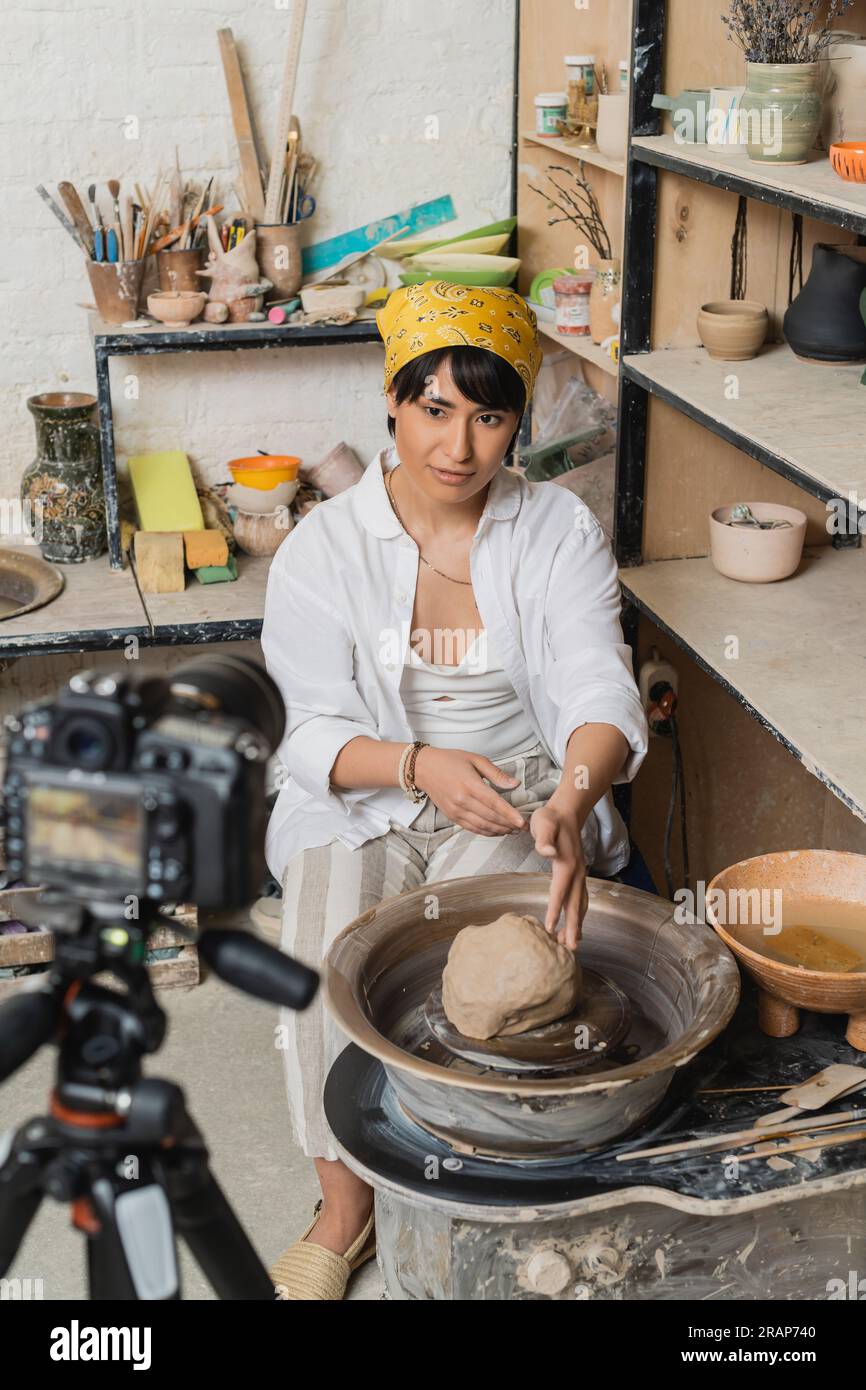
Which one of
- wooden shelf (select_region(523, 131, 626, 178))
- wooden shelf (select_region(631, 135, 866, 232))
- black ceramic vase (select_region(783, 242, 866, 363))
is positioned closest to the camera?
wooden shelf (select_region(631, 135, 866, 232))

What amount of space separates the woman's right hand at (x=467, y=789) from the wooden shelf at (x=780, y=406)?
0.61m

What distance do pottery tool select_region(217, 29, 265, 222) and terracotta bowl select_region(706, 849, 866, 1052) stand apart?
1921 millimetres

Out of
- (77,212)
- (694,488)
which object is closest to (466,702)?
(694,488)

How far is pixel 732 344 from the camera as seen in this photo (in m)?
2.58

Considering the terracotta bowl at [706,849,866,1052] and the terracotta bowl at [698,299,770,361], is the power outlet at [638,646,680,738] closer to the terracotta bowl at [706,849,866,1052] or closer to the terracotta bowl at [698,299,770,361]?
the terracotta bowl at [698,299,770,361]

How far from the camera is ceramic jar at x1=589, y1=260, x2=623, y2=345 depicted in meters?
2.96

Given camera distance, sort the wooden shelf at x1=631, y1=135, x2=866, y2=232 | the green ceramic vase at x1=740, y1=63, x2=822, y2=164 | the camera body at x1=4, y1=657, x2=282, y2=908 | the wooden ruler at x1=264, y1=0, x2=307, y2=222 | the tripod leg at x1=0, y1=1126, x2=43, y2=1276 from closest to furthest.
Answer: the camera body at x1=4, y1=657, x2=282, y2=908 < the tripod leg at x1=0, y1=1126, x2=43, y2=1276 < the wooden shelf at x1=631, y1=135, x2=866, y2=232 < the green ceramic vase at x1=740, y1=63, x2=822, y2=164 < the wooden ruler at x1=264, y1=0, x2=307, y2=222

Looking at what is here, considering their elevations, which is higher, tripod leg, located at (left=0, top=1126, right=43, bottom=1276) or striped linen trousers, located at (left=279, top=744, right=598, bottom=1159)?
tripod leg, located at (left=0, top=1126, right=43, bottom=1276)

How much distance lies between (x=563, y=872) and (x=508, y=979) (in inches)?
6.3

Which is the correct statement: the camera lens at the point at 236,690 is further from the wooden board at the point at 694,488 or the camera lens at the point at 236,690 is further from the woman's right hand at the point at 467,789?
the wooden board at the point at 694,488

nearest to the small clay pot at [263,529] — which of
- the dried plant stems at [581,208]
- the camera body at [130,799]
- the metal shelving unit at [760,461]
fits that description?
the metal shelving unit at [760,461]

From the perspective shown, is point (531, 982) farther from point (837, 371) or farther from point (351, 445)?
point (351, 445)

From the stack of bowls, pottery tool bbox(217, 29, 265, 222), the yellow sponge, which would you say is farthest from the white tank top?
pottery tool bbox(217, 29, 265, 222)

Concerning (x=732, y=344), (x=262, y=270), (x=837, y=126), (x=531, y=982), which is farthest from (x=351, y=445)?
(x=531, y=982)
